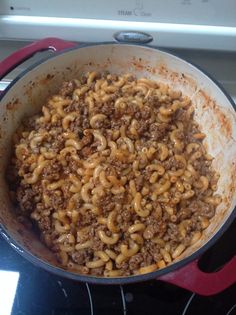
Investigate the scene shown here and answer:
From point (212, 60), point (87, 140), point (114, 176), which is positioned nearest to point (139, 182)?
point (114, 176)

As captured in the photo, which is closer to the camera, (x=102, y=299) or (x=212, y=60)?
(x=102, y=299)

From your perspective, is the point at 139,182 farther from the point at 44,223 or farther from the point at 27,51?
the point at 27,51

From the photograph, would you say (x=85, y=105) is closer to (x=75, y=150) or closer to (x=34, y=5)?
(x=75, y=150)

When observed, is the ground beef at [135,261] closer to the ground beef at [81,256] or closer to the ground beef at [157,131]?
the ground beef at [81,256]

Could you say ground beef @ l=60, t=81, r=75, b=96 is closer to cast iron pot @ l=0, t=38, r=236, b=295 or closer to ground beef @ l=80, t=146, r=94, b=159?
cast iron pot @ l=0, t=38, r=236, b=295

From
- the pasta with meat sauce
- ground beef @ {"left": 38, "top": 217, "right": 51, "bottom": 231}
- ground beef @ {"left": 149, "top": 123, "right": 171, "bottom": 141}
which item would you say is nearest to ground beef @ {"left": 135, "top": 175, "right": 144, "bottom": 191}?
the pasta with meat sauce

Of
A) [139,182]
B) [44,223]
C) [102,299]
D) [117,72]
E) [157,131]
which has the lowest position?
[102,299]
